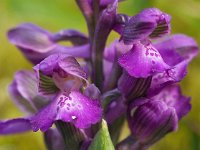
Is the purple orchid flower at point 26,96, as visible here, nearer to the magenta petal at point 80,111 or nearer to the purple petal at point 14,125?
the purple petal at point 14,125

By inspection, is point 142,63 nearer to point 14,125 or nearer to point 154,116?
point 154,116

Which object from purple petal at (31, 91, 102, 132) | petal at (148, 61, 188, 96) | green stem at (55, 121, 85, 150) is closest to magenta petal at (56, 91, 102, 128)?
purple petal at (31, 91, 102, 132)

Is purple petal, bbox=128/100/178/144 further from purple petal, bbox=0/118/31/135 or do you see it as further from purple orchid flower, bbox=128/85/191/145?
purple petal, bbox=0/118/31/135

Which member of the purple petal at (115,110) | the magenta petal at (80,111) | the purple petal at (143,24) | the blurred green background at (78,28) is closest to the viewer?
the magenta petal at (80,111)

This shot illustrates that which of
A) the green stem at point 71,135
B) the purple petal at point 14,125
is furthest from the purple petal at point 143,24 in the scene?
the purple petal at point 14,125

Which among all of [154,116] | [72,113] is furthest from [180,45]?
[72,113]

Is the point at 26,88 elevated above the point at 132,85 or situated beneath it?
situated beneath
